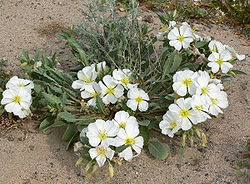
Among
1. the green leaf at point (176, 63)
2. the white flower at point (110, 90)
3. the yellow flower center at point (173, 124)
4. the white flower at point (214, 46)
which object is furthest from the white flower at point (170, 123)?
the white flower at point (214, 46)

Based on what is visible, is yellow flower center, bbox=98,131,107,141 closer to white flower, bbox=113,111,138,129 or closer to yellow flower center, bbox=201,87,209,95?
white flower, bbox=113,111,138,129

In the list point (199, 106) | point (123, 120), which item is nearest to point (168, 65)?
point (199, 106)

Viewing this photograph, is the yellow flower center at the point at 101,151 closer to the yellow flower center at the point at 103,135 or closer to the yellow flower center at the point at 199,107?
the yellow flower center at the point at 103,135

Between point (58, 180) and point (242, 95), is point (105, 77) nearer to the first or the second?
point (58, 180)

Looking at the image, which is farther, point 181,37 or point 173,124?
point 181,37

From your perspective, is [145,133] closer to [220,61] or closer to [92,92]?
[92,92]

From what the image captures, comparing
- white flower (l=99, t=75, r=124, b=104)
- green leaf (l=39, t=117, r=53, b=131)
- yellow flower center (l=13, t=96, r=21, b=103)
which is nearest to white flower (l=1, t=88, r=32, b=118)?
yellow flower center (l=13, t=96, r=21, b=103)
